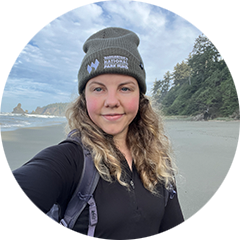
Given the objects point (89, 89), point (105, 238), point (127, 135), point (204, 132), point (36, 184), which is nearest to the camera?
point (36, 184)

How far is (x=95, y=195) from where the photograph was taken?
2.87ft

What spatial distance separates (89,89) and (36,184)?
630 millimetres

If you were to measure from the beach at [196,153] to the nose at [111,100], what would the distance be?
1.25 metres

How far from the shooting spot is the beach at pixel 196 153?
2.27 meters

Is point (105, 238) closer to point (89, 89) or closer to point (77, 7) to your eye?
point (89, 89)

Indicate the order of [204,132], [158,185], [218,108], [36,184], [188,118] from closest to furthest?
1. [36,184]
2. [158,185]
3. [218,108]
4. [188,118]
5. [204,132]

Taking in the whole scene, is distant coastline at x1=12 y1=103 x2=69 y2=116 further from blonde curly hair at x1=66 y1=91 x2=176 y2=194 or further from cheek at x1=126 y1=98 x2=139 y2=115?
cheek at x1=126 y1=98 x2=139 y2=115

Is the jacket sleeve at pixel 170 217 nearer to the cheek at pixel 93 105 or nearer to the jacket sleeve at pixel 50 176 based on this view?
the jacket sleeve at pixel 50 176

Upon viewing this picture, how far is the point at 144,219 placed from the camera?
0.98 metres

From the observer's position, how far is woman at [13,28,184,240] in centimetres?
82

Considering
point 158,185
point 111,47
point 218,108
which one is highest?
point 111,47

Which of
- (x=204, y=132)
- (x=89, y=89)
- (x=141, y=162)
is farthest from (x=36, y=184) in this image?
(x=204, y=132)

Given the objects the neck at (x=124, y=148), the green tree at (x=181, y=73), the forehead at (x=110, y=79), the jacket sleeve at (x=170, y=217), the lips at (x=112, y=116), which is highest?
the green tree at (x=181, y=73)

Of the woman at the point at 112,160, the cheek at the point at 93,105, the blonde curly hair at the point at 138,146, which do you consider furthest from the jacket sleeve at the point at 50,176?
the cheek at the point at 93,105
